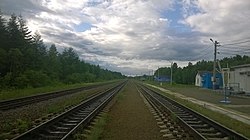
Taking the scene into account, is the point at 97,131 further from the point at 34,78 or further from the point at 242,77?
the point at 242,77

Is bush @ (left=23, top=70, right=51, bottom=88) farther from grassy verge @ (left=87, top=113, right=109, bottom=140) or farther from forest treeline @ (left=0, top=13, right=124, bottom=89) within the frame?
grassy verge @ (left=87, top=113, right=109, bottom=140)

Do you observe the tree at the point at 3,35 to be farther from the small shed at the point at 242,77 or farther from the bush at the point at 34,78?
the small shed at the point at 242,77

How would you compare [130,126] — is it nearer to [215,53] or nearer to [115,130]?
[115,130]

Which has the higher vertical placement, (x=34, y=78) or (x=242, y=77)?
(x=242, y=77)

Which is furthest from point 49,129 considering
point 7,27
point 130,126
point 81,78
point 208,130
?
point 81,78

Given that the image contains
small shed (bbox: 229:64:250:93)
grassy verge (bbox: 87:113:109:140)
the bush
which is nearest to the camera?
grassy verge (bbox: 87:113:109:140)

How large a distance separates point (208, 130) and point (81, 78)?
82569mm

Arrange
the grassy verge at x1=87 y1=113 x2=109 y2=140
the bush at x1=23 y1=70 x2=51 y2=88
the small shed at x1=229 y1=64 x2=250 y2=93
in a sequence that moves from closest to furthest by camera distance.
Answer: the grassy verge at x1=87 y1=113 x2=109 y2=140, the small shed at x1=229 y1=64 x2=250 y2=93, the bush at x1=23 y1=70 x2=51 y2=88

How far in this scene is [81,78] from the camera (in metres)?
92.8

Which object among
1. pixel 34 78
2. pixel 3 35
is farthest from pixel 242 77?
pixel 3 35

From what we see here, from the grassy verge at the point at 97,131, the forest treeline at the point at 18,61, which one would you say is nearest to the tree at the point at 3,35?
the forest treeline at the point at 18,61

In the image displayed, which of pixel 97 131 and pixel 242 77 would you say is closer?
pixel 97 131

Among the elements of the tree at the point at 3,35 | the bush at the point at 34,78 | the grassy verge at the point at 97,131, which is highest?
the tree at the point at 3,35

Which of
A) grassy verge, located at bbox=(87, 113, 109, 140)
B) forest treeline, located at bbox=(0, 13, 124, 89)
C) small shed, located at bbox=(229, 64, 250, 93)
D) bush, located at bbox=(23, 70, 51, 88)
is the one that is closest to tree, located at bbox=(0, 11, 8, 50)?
forest treeline, located at bbox=(0, 13, 124, 89)
